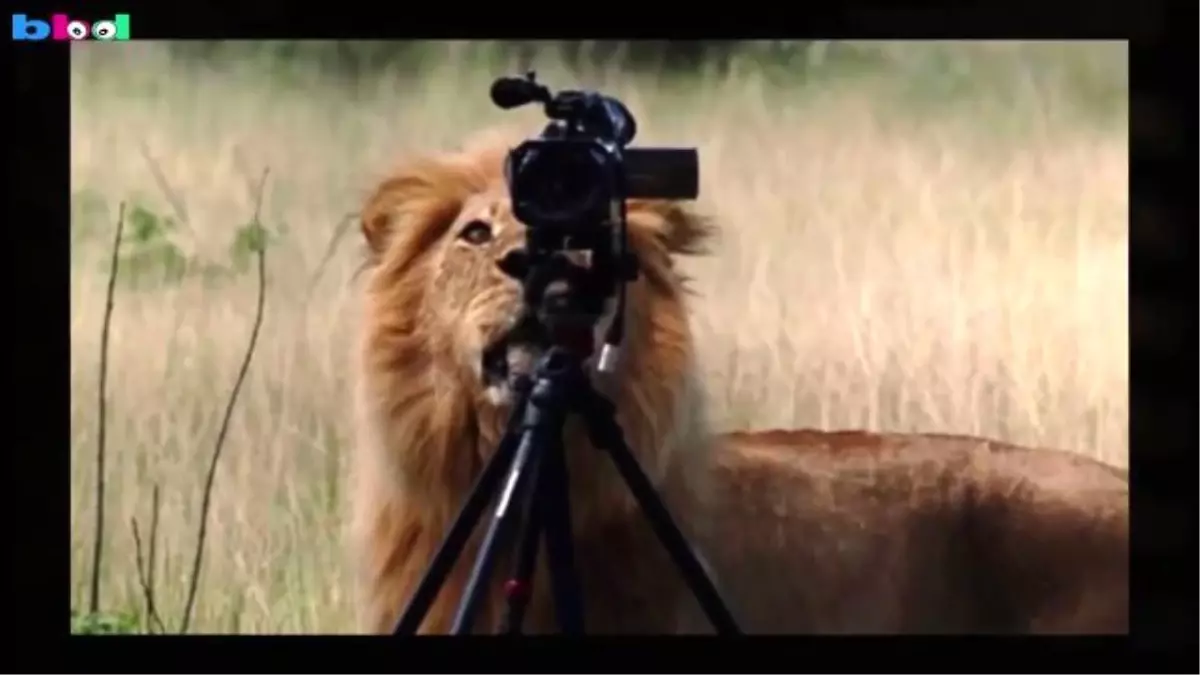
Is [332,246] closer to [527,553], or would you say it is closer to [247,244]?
[247,244]

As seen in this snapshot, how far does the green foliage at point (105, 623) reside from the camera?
1562 mm

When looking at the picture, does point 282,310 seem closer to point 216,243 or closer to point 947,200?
point 216,243

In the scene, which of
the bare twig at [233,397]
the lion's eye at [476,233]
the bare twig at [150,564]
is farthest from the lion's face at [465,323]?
the bare twig at [150,564]

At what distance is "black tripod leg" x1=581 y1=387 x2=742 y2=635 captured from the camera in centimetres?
145

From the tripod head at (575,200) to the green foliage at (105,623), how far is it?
0.50 meters

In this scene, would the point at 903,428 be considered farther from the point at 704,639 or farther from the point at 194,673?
the point at 194,673

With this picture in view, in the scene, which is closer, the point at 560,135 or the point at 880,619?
the point at 560,135

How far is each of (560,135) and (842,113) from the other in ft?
0.95

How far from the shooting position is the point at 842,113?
155cm
